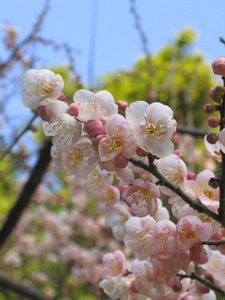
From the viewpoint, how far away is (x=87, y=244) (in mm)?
4477

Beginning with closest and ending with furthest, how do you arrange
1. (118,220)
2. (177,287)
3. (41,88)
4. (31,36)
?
1. (41,88)
2. (177,287)
3. (118,220)
4. (31,36)

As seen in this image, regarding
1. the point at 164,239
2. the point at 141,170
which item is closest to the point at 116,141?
the point at 141,170

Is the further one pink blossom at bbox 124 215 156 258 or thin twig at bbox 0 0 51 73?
thin twig at bbox 0 0 51 73

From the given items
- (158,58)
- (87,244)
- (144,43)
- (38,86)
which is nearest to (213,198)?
(38,86)

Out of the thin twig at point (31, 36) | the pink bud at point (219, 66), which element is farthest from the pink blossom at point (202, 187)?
the thin twig at point (31, 36)

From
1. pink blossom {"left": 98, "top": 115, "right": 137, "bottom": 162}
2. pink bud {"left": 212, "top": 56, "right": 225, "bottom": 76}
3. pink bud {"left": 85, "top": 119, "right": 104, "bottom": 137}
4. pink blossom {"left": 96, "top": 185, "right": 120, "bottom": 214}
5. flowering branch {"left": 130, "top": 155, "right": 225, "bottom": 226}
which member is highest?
pink bud {"left": 212, "top": 56, "right": 225, "bottom": 76}

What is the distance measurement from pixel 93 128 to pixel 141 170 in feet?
0.64

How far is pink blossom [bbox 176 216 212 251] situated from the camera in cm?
77

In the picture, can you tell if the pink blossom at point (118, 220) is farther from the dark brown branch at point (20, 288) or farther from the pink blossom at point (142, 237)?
the dark brown branch at point (20, 288)

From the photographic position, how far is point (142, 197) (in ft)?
2.75

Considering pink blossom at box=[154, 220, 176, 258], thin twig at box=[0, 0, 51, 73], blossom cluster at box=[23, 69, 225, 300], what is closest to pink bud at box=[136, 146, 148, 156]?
blossom cluster at box=[23, 69, 225, 300]

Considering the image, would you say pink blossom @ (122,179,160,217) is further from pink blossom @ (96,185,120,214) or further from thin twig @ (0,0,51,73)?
thin twig @ (0,0,51,73)

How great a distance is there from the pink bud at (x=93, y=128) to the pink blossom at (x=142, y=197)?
0.53 feet

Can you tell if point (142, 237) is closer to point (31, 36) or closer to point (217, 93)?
point (217, 93)
